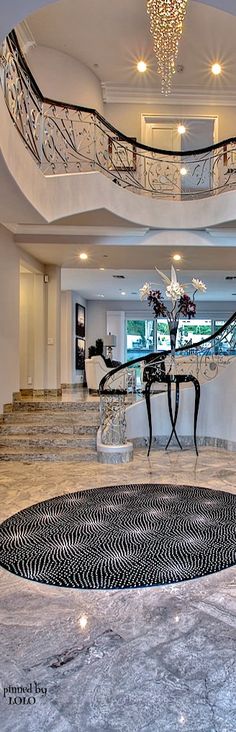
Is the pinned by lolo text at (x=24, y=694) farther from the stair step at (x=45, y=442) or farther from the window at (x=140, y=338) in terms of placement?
the window at (x=140, y=338)

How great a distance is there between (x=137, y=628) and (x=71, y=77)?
848 centimetres

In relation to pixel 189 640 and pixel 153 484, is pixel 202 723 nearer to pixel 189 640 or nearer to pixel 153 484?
pixel 189 640

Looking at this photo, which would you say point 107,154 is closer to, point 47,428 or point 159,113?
point 159,113

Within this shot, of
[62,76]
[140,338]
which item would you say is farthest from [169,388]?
[140,338]

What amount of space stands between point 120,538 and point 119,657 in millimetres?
1106

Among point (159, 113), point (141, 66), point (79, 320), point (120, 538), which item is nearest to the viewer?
point (120, 538)

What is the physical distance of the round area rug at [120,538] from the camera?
2.25 meters

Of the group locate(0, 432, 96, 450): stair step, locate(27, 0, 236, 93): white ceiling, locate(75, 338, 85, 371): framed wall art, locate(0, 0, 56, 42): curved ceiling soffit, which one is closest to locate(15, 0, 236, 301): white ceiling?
locate(27, 0, 236, 93): white ceiling

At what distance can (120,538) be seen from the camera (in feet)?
8.82

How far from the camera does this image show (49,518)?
121 inches

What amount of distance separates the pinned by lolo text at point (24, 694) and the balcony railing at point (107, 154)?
5.07 meters

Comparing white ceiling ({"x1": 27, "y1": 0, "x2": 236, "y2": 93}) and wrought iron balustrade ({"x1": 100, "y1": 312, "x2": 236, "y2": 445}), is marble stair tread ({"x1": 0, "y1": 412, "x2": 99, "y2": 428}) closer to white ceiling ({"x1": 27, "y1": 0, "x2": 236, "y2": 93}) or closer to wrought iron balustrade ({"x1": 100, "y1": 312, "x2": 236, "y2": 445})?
wrought iron balustrade ({"x1": 100, "y1": 312, "x2": 236, "y2": 445})

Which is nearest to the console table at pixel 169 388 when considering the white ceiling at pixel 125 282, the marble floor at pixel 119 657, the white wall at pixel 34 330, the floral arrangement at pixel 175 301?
the floral arrangement at pixel 175 301

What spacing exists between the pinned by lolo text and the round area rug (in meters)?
0.69
